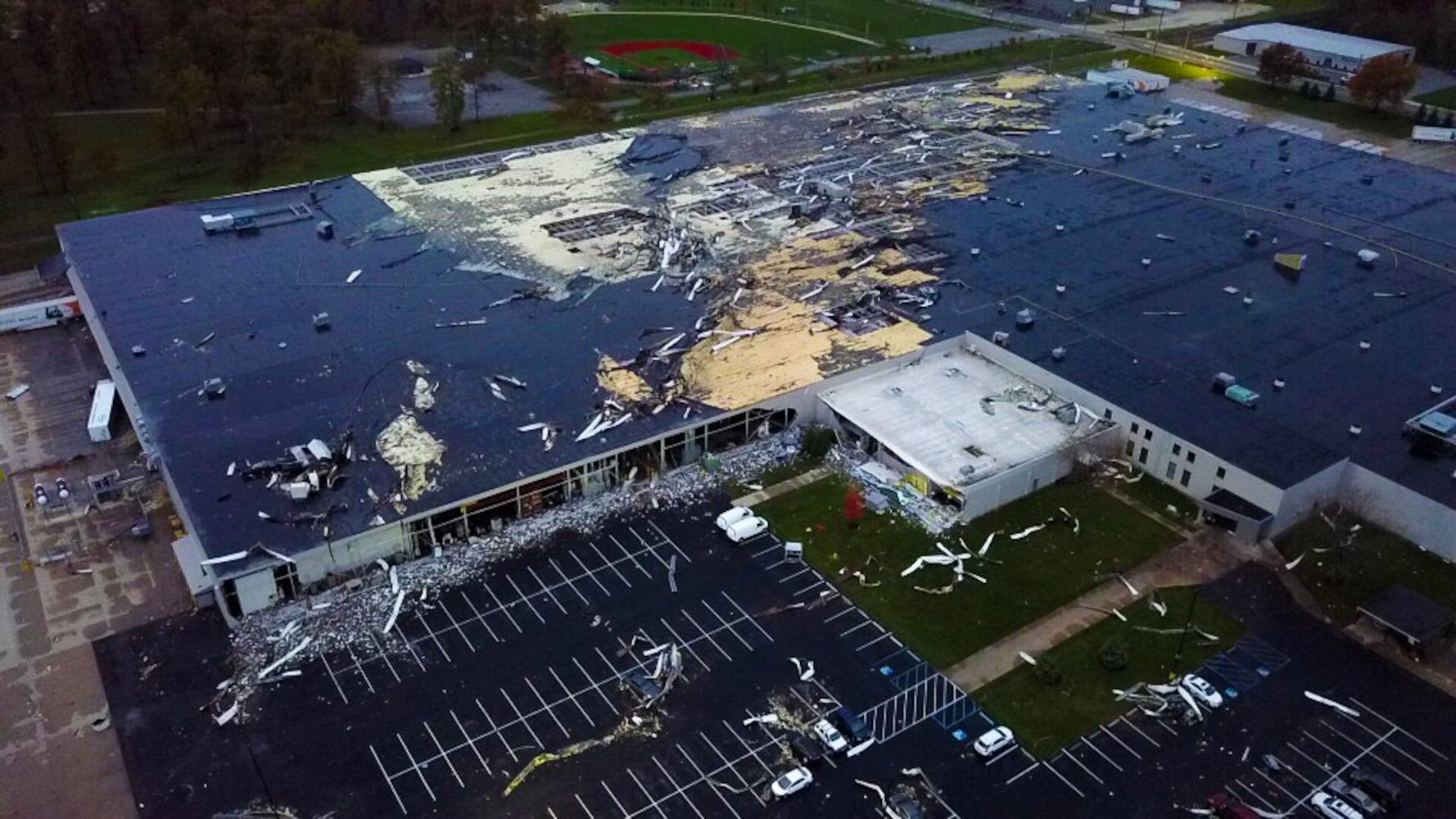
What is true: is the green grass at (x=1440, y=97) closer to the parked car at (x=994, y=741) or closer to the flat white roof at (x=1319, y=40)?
the flat white roof at (x=1319, y=40)

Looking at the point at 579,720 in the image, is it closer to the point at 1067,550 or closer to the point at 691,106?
the point at 1067,550

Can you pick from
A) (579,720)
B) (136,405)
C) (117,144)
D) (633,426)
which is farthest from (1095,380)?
(117,144)

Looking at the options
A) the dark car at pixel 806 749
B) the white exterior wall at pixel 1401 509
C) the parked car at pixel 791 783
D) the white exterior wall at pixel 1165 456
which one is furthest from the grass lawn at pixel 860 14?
the parked car at pixel 791 783

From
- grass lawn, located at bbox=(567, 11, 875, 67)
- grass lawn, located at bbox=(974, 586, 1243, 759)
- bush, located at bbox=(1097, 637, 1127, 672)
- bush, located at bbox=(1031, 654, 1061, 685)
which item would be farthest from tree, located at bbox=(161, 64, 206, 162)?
bush, located at bbox=(1097, 637, 1127, 672)

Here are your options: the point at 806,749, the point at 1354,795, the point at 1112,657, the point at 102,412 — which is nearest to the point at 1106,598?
the point at 1112,657

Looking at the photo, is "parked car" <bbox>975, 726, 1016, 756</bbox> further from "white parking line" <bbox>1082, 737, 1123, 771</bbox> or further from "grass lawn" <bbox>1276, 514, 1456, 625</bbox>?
"grass lawn" <bbox>1276, 514, 1456, 625</bbox>

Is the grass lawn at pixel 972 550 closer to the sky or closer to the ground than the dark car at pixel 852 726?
closer to the sky
